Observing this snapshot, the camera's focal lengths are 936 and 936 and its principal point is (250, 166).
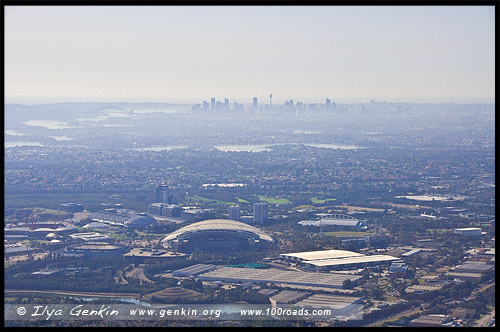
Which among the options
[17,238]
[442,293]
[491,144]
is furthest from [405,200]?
[491,144]

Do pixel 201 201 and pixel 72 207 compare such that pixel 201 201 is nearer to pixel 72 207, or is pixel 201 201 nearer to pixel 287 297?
pixel 72 207

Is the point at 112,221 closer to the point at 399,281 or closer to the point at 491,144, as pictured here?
the point at 399,281

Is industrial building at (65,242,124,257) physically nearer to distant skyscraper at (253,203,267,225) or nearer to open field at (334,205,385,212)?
distant skyscraper at (253,203,267,225)

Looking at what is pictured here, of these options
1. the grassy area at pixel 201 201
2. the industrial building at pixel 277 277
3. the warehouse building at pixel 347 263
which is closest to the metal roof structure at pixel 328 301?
the industrial building at pixel 277 277

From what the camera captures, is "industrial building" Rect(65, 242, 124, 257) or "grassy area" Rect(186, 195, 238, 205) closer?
"industrial building" Rect(65, 242, 124, 257)

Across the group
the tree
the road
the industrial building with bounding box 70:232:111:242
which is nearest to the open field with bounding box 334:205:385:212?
the industrial building with bounding box 70:232:111:242

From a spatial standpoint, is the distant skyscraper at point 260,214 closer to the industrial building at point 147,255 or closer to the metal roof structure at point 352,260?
the industrial building at point 147,255
